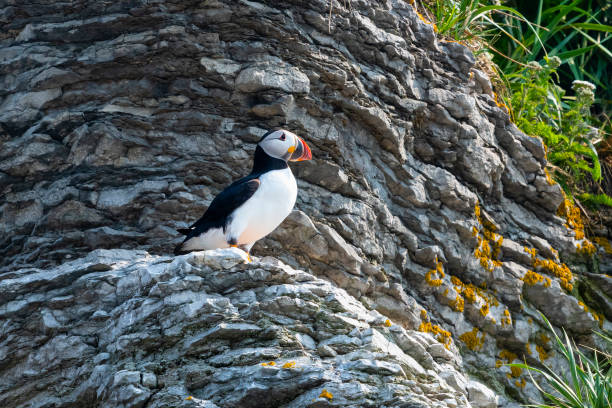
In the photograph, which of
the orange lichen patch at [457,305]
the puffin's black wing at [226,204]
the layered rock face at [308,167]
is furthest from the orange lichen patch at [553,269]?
the puffin's black wing at [226,204]

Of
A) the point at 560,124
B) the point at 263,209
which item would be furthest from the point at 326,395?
the point at 560,124

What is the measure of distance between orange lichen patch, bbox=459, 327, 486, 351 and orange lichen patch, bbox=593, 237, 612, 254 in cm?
212

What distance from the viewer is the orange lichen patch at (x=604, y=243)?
865 centimetres

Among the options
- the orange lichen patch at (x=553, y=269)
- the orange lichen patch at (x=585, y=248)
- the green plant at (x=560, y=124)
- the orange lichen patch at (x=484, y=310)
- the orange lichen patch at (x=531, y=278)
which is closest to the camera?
the orange lichen patch at (x=484, y=310)

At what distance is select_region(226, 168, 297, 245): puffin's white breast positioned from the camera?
5906 millimetres

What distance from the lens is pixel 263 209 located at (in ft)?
19.5

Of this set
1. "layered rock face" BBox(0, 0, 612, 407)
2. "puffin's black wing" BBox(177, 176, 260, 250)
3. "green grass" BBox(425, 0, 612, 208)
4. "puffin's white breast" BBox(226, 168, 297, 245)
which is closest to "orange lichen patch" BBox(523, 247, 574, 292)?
"layered rock face" BBox(0, 0, 612, 407)

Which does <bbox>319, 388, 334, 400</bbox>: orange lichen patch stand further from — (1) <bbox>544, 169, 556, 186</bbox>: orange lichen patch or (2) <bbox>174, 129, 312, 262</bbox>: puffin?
(1) <bbox>544, 169, 556, 186</bbox>: orange lichen patch

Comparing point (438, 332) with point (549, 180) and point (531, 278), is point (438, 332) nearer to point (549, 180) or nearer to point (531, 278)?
point (531, 278)

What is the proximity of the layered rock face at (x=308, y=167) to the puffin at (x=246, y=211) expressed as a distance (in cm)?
33

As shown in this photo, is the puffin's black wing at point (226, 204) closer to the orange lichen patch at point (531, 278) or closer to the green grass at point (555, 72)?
the orange lichen patch at point (531, 278)

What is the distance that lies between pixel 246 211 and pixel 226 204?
0.17 meters

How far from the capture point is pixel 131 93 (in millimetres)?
7418

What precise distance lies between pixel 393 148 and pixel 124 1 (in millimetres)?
3019
